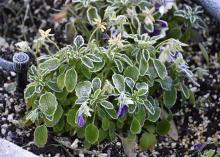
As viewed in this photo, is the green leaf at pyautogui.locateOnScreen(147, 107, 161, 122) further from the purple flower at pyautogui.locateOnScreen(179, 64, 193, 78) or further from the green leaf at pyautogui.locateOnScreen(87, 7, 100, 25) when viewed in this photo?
the green leaf at pyautogui.locateOnScreen(87, 7, 100, 25)

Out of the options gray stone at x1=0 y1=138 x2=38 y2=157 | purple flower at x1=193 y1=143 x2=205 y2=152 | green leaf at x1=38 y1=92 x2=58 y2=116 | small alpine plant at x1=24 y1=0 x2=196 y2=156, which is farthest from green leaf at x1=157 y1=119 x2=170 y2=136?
gray stone at x1=0 y1=138 x2=38 y2=157

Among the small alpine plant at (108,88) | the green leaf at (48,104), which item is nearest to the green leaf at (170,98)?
the small alpine plant at (108,88)

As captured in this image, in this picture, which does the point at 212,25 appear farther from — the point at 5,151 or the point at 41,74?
the point at 5,151

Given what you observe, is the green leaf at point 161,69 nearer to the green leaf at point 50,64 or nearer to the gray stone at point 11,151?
the green leaf at point 50,64

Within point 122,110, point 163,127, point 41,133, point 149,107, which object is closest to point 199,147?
point 163,127

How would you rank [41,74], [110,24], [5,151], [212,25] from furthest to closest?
[212,25]
[110,24]
[41,74]
[5,151]

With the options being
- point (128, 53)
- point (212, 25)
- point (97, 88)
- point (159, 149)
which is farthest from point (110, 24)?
point (212, 25)

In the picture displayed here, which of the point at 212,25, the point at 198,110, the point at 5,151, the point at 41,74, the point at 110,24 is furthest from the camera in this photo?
the point at 212,25

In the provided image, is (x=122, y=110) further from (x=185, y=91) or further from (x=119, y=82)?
(x=185, y=91)

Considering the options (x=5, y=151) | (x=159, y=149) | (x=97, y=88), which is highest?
(x=97, y=88)
